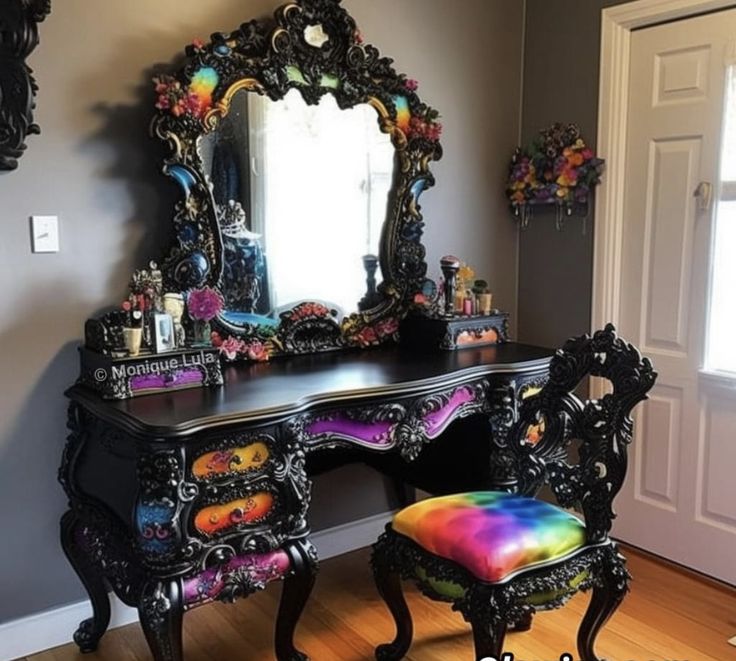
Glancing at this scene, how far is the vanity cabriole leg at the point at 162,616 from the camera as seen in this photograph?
1.86 meters

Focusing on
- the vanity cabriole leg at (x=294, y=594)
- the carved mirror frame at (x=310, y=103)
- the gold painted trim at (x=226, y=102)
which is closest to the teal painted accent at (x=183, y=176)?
the carved mirror frame at (x=310, y=103)

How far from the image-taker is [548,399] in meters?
2.23

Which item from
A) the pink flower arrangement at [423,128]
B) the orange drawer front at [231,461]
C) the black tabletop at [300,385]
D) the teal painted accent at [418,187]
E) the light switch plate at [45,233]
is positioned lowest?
the orange drawer front at [231,461]

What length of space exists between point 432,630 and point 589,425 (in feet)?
2.99

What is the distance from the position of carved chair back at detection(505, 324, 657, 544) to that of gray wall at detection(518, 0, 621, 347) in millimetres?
1021

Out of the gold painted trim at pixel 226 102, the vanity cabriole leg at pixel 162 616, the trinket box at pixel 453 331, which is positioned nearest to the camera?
the vanity cabriole leg at pixel 162 616

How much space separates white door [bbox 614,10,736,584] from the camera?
2.71m

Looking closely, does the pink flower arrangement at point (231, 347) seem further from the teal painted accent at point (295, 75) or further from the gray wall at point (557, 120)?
the gray wall at point (557, 120)

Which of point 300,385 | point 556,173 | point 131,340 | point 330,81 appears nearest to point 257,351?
point 300,385

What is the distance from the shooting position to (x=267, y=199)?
2572mm

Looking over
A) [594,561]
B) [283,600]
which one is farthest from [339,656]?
[594,561]

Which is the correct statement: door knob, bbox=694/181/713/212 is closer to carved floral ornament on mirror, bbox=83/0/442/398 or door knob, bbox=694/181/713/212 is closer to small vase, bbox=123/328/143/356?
carved floral ornament on mirror, bbox=83/0/442/398

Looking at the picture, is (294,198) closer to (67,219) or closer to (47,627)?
(67,219)

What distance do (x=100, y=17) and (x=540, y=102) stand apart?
1.83 meters
